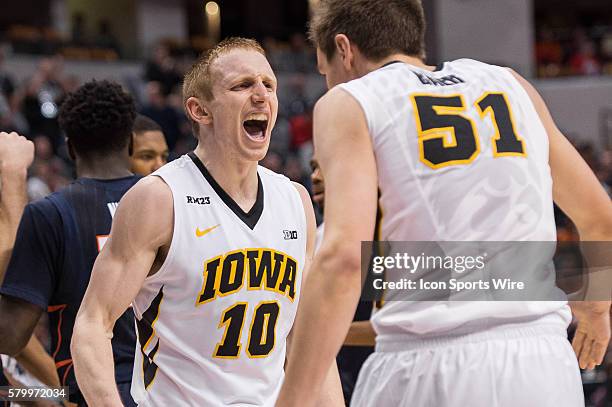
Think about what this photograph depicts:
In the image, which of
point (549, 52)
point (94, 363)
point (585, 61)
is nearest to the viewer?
point (94, 363)

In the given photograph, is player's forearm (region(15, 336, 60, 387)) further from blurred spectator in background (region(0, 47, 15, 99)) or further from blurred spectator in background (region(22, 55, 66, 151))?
blurred spectator in background (region(0, 47, 15, 99))

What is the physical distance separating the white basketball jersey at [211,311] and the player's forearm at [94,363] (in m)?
0.24

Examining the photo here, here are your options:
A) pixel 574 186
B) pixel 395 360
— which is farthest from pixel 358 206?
pixel 574 186

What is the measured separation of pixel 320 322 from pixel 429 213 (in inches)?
18.4

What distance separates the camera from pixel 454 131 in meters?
2.83

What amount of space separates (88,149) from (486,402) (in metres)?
2.44

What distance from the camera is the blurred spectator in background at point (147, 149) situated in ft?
17.9

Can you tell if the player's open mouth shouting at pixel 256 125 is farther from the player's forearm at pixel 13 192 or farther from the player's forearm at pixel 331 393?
the player's forearm at pixel 13 192

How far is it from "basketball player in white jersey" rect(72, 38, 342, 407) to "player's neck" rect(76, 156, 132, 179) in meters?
0.78

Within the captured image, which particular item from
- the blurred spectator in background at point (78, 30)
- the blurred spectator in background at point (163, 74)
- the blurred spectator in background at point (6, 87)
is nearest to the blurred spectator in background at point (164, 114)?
the blurred spectator in background at point (163, 74)

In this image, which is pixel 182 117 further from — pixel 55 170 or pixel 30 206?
pixel 30 206

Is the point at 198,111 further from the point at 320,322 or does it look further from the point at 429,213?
the point at 320,322

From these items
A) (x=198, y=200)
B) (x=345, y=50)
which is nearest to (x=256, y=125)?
(x=198, y=200)

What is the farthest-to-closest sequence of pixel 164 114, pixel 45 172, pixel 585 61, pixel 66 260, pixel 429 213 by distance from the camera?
pixel 585 61, pixel 164 114, pixel 45 172, pixel 66 260, pixel 429 213
